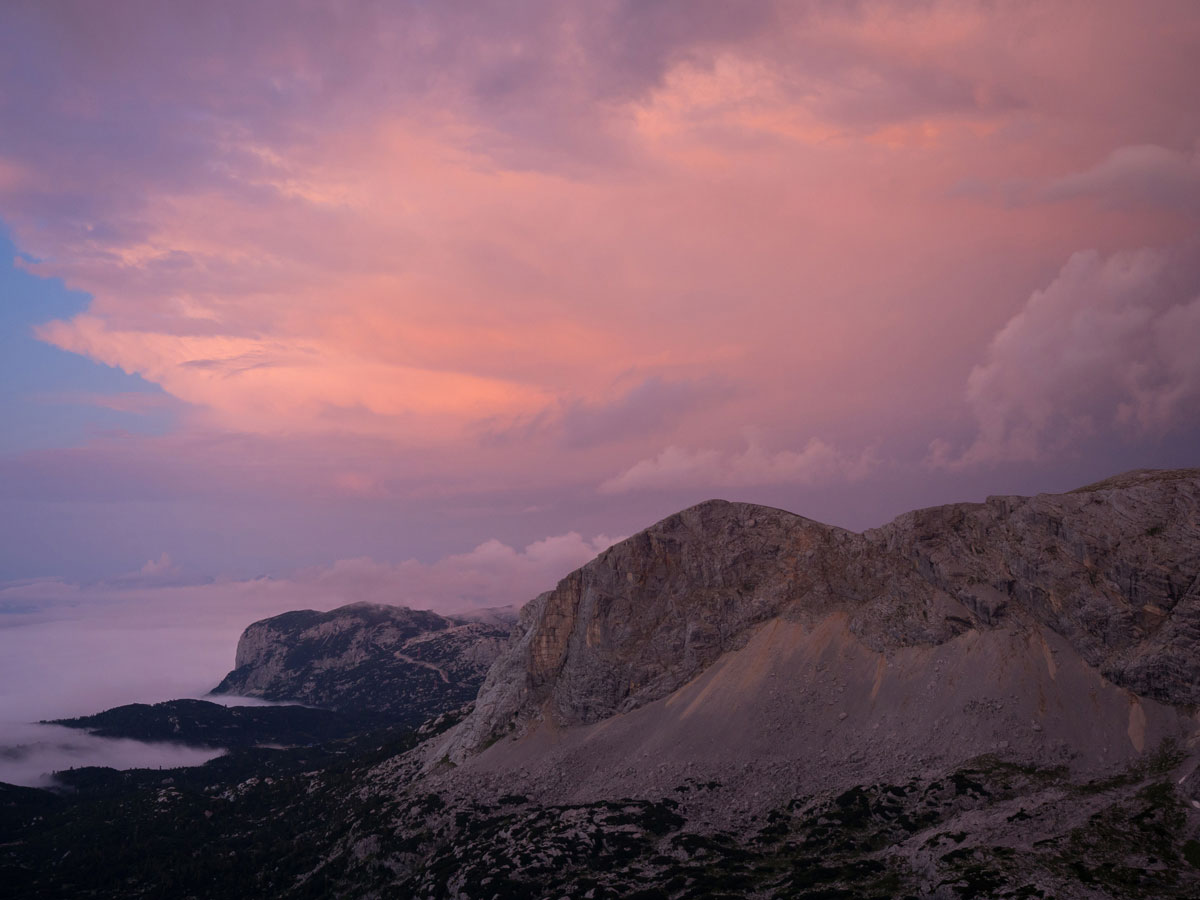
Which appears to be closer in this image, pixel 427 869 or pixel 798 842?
pixel 798 842

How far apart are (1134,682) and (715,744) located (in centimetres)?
8445

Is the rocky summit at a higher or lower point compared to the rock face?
lower

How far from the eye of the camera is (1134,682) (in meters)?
144

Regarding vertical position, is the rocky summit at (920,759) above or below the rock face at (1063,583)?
below

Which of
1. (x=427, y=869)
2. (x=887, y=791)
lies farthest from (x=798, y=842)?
(x=427, y=869)

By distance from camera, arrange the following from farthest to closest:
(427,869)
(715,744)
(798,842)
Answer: (715,744), (427,869), (798,842)

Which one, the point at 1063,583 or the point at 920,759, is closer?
the point at 920,759

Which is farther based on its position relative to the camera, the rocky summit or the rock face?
the rock face

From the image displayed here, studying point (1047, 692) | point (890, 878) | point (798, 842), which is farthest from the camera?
point (1047, 692)

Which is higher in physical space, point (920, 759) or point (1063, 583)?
point (1063, 583)

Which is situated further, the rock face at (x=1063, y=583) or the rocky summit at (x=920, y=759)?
the rock face at (x=1063, y=583)

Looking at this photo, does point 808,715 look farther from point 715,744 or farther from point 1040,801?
point 1040,801

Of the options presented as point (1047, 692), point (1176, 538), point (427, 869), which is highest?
point (1176, 538)

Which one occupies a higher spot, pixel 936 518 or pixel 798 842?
pixel 936 518
